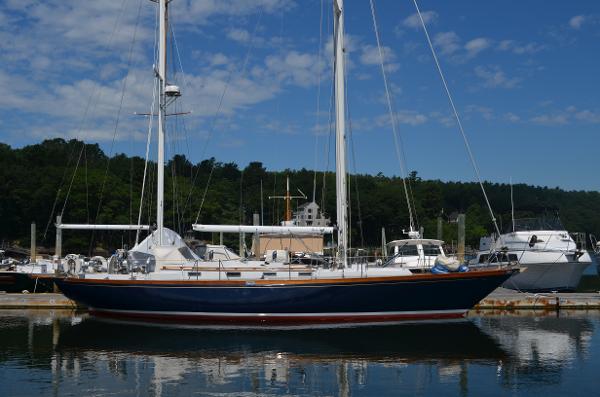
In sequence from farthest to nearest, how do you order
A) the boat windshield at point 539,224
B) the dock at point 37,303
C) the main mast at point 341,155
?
the boat windshield at point 539,224 → the dock at point 37,303 → the main mast at point 341,155

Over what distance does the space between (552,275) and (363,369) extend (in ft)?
73.1

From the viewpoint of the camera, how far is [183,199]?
72625 millimetres

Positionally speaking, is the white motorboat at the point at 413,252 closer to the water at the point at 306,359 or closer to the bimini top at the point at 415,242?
the bimini top at the point at 415,242

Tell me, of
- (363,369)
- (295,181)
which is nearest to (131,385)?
(363,369)

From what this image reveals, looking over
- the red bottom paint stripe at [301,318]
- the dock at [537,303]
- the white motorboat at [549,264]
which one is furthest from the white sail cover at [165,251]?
the white motorboat at [549,264]

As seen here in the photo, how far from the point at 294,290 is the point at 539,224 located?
74.0 feet

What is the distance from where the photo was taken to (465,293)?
20922 millimetres

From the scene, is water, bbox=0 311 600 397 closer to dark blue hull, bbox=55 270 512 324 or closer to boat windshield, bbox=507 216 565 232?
dark blue hull, bbox=55 270 512 324

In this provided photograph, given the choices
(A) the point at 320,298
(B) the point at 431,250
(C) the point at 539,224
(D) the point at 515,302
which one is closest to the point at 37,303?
(A) the point at 320,298

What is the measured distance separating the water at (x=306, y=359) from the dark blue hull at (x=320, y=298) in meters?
0.72

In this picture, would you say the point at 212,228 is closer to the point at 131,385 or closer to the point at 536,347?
the point at 131,385

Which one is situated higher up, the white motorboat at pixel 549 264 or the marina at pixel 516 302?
the white motorboat at pixel 549 264

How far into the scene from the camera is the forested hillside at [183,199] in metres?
67.0

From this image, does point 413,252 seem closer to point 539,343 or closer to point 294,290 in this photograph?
point 294,290
